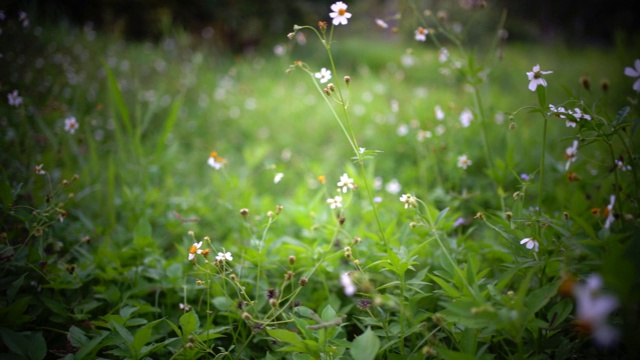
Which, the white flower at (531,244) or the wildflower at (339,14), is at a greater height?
the wildflower at (339,14)

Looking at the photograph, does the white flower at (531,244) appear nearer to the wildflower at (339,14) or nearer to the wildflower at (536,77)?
the wildflower at (536,77)

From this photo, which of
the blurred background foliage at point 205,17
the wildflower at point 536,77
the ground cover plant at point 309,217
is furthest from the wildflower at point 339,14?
the blurred background foliage at point 205,17

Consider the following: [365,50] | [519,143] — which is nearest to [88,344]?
[519,143]

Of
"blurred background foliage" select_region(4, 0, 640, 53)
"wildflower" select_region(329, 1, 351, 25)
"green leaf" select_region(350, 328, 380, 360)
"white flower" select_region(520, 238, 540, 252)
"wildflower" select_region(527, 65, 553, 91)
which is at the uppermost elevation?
"wildflower" select_region(329, 1, 351, 25)

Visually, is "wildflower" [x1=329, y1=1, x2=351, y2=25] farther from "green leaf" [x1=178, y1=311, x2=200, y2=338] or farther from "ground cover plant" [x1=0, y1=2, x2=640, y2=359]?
"green leaf" [x1=178, y1=311, x2=200, y2=338]

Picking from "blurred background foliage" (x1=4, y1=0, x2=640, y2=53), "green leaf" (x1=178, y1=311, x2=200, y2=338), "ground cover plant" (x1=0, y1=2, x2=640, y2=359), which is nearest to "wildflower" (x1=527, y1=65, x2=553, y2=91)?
"ground cover plant" (x1=0, y1=2, x2=640, y2=359)

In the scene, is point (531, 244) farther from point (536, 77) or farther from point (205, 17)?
point (205, 17)

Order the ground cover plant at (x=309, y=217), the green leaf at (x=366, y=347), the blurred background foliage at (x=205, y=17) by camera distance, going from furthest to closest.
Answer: the blurred background foliage at (x=205, y=17) < the ground cover plant at (x=309, y=217) < the green leaf at (x=366, y=347)

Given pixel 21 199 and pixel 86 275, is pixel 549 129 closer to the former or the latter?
pixel 86 275
